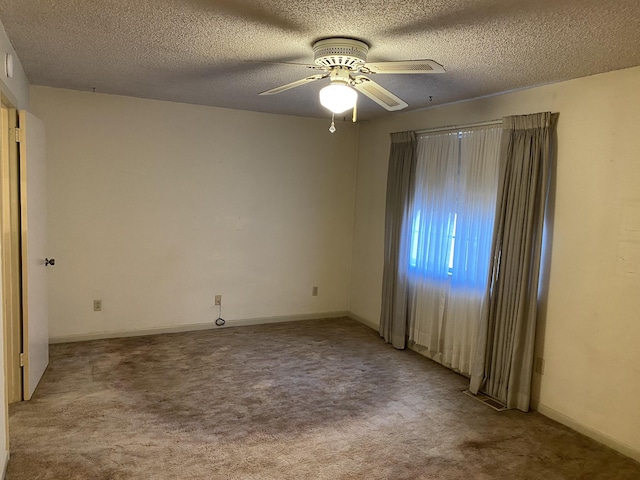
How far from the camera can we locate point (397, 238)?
4816mm

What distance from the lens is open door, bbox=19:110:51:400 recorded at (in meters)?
3.26

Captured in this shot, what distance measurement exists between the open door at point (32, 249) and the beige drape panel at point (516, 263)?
11.1 feet

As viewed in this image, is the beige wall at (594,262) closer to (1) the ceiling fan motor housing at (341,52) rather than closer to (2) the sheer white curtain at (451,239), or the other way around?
(2) the sheer white curtain at (451,239)

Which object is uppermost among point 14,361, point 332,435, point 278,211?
point 278,211

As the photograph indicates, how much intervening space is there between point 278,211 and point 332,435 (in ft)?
9.79

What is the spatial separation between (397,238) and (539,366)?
1.85 meters

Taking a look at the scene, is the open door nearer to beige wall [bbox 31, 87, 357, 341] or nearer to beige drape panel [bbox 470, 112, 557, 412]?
beige wall [bbox 31, 87, 357, 341]

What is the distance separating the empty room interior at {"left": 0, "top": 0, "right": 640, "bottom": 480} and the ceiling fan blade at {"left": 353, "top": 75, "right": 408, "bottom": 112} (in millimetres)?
22

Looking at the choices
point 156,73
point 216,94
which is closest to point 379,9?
point 156,73

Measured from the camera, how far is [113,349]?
173 inches

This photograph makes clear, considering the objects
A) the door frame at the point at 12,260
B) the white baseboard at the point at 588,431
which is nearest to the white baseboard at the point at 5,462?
the door frame at the point at 12,260

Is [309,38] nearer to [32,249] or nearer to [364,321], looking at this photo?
[32,249]

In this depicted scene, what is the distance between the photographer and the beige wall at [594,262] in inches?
115

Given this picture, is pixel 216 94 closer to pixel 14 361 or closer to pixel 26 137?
pixel 26 137
